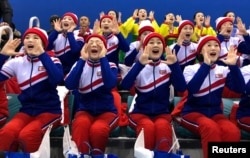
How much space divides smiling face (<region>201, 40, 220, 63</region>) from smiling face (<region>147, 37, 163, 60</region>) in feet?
1.26

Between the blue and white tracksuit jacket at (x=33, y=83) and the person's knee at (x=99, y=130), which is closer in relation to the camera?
the person's knee at (x=99, y=130)

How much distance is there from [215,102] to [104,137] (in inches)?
40.0

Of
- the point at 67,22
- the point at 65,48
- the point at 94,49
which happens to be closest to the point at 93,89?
the point at 94,49

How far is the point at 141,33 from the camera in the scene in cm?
539

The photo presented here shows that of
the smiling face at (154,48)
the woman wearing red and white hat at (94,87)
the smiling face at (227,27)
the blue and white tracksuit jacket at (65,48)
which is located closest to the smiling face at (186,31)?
the smiling face at (227,27)

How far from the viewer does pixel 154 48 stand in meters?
3.86

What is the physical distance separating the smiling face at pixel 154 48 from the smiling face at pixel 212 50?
385 mm

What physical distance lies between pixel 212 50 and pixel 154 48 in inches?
19.9

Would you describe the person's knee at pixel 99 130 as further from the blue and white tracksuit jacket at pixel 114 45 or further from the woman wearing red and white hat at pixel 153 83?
the blue and white tracksuit jacket at pixel 114 45

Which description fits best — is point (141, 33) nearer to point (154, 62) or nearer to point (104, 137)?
point (154, 62)

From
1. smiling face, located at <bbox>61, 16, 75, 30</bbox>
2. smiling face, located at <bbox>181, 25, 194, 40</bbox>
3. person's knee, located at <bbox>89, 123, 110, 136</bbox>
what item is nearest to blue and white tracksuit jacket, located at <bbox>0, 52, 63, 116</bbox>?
person's knee, located at <bbox>89, 123, 110, 136</bbox>

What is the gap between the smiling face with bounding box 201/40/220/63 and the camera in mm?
3813

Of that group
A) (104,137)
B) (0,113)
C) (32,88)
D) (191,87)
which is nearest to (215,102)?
(191,87)

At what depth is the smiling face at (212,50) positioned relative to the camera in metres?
3.81
